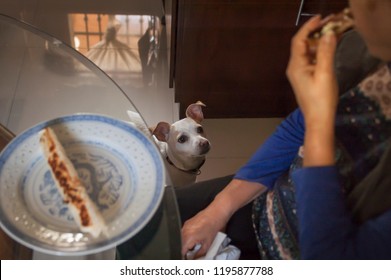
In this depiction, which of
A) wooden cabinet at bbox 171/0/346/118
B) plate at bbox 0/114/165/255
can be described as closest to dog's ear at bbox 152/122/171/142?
wooden cabinet at bbox 171/0/346/118

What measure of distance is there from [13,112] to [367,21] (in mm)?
776

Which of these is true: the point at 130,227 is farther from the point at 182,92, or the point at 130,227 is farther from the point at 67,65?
the point at 182,92

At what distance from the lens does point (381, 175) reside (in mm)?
478

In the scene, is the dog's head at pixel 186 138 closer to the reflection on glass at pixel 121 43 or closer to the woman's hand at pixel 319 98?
the reflection on glass at pixel 121 43

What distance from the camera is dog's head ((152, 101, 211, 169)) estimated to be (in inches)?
43.3

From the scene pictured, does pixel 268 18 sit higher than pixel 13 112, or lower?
higher

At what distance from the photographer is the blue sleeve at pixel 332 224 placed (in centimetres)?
48

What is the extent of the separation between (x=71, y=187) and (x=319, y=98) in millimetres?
348

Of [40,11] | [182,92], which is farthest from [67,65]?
[40,11]

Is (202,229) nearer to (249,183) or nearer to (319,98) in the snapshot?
(249,183)

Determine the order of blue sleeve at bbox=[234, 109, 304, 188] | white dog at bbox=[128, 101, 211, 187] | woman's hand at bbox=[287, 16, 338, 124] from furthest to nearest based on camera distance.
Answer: white dog at bbox=[128, 101, 211, 187] < blue sleeve at bbox=[234, 109, 304, 188] < woman's hand at bbox=[287, 16, 338, 124]

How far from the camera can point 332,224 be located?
0.49 meters

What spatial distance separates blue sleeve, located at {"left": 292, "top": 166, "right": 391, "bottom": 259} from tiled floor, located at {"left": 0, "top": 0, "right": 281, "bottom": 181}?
452 mm

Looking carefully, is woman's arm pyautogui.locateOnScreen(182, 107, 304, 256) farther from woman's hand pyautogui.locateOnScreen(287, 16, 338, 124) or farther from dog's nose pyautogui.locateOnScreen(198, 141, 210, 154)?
dog's nose pyautogui.locateOnScreen(198, 141, 210, 154)
